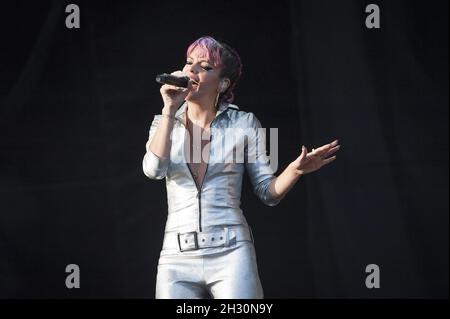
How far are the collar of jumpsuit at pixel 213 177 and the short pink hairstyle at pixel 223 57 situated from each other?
0.49 feet

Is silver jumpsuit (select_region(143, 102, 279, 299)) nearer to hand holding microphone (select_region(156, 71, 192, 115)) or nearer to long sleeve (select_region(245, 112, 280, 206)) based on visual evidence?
long sleeve (select_region(245, 112, 280, 206))

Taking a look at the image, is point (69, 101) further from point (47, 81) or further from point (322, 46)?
point (322, 46)

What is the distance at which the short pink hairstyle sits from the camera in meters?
3.62

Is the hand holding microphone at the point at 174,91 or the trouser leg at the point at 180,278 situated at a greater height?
the hand holding microphone at the point at 174,91

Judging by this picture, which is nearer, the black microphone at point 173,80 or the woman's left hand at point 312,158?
the black microphone at point 173,80

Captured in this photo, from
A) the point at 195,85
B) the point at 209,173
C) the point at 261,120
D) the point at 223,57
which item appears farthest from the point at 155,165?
the point at 261,120

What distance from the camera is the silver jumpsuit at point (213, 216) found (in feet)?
11.2

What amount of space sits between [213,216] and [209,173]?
0.53ft

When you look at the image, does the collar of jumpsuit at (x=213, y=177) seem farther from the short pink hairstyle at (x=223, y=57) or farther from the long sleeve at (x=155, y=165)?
the short pink hairstyle at (x=223, y=57)

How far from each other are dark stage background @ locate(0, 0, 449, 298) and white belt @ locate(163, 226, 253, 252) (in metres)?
0.65

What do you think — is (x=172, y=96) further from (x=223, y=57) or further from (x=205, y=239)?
(x=205, y=239)

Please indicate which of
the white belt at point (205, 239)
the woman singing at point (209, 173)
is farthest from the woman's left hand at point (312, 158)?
the white belt at point (205, 239)

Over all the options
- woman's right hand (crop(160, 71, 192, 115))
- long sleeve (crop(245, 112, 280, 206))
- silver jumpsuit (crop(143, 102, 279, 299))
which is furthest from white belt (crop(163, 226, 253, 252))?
woman's right hand (crop(160, 71, 192, 115))

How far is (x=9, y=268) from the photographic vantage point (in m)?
4.02
